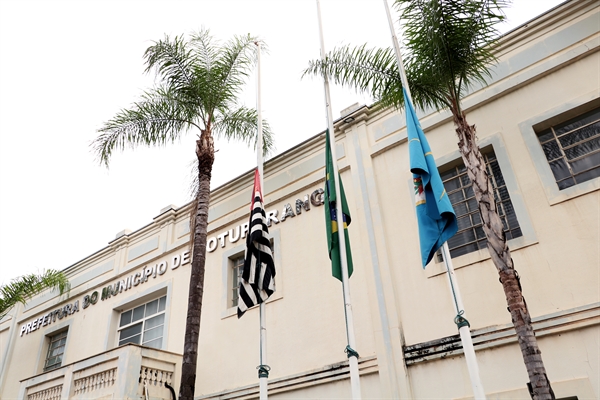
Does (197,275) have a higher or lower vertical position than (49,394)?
higher

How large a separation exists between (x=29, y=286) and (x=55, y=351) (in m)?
2.24

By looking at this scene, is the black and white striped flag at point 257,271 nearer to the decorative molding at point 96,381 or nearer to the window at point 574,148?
the decorative molding at point 96,381

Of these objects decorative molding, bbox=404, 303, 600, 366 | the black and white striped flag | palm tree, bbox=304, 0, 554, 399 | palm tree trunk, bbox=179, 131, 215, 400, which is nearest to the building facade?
decorative molding, bbox=404, 303, 600, 366

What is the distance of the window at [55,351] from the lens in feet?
51.3

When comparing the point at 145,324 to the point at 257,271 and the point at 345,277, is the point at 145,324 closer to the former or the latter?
the point at 257,271

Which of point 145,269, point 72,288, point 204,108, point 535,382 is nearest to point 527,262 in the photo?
point 535,382

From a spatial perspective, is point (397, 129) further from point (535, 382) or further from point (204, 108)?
point (535, 382)

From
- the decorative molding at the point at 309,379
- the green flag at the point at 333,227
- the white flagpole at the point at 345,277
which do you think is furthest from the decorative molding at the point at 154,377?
the green flag at the point at 333,227

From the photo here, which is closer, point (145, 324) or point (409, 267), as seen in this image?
point (409, 267)

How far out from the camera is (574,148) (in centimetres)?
859

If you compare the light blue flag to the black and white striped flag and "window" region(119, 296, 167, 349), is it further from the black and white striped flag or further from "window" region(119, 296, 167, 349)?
"window" region(119, 296, 167, 349)

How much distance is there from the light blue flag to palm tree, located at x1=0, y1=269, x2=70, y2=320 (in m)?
13.5

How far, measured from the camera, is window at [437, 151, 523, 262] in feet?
28.7

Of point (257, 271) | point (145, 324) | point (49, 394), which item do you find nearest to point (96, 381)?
point (49, 394)
